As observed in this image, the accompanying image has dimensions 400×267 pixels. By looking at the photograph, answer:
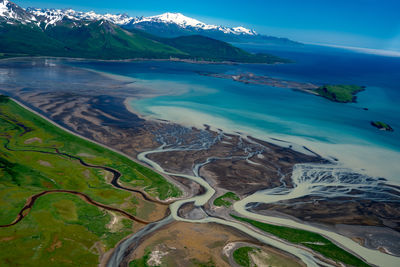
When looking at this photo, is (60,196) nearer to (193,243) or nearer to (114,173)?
(114,173)

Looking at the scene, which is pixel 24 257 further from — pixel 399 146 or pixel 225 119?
pixel 399 146

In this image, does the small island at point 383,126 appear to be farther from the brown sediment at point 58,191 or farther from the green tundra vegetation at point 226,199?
the brown sediment at point 58,191

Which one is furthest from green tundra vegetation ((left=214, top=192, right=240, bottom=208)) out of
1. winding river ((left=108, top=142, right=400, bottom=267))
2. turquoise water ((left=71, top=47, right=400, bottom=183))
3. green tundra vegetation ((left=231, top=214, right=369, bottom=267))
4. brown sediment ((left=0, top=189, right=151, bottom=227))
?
turquoise water ((left=71, top=47, right=400, bottom=183))

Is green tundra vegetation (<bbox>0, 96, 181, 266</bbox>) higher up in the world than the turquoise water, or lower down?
lower down

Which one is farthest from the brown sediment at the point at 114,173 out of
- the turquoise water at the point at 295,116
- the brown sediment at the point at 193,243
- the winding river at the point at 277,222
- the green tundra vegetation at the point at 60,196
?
the turquoise water at the point at 295,116

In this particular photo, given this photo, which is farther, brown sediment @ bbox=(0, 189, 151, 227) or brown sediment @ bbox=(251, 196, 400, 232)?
brown sediment @ bbox=(251, 196, 400, 232)

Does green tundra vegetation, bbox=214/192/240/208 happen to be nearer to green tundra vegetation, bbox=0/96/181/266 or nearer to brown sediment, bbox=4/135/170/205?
green tundra vegetation, bbox=0/96/181/266

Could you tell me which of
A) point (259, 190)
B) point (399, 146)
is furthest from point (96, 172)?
point (399, 146)

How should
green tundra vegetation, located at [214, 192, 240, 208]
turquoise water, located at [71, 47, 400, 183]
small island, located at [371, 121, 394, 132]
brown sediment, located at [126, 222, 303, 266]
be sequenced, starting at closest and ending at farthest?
brown sediment, located at [126, 222, 303, 266] < green tundra vegetation, located at [214, 192, 240, 208] < turquoise water, located at [71, 47, 400, 183] < small island, located at [371, 121, 394, 132]
